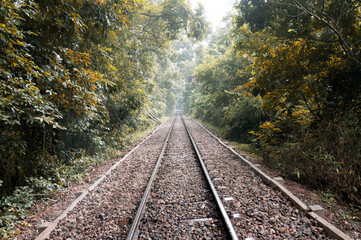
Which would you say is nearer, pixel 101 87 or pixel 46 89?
pixel 46 89

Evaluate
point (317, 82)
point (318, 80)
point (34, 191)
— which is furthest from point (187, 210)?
point (318, 80)

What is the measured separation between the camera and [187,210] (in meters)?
3.71

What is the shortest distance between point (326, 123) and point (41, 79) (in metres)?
6.29

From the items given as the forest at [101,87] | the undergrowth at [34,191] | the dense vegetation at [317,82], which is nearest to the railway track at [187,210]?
the undergrowth at [34,191]

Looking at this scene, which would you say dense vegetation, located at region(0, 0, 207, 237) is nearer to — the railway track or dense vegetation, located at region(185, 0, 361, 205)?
the railway track

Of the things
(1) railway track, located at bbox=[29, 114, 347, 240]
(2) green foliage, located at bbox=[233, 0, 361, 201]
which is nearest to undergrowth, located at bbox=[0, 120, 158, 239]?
(1) railway track, located at bbox=[29, 114, 347, 240]

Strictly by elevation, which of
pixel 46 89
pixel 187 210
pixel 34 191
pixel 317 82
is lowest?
pixel 187 210

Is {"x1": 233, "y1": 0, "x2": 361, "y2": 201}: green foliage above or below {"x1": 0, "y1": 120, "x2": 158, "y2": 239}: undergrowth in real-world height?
above

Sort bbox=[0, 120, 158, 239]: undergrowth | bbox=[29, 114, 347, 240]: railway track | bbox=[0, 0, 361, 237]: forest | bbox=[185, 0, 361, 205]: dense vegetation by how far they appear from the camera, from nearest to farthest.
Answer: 1. bbox=[29, 114, 347, 240]: railway track
2. bbox=[0, 120, 158, 239]: undergrowth
3. bbox=[0, 0, 361, 237]: forest
4. bbox=[185, 0, 361, 205]: dense vegetation

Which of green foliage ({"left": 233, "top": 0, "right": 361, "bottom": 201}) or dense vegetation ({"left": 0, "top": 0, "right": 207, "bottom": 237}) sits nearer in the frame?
dense vegetation ({"left": 0, "top": 0, "right": 207, "bottom": 237})

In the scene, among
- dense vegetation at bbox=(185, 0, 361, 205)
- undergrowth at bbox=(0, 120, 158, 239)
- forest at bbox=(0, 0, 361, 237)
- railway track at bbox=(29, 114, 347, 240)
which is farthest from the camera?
dense vegetation at bbox=(185, 0, 361, 205)

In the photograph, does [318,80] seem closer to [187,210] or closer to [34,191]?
[187,210]

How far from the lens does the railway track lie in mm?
3045

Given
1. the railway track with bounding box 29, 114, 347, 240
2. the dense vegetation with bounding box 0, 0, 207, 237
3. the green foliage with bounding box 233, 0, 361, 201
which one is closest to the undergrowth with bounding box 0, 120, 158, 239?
the dense vegetation with bounding box 0, 0, 207, 237
